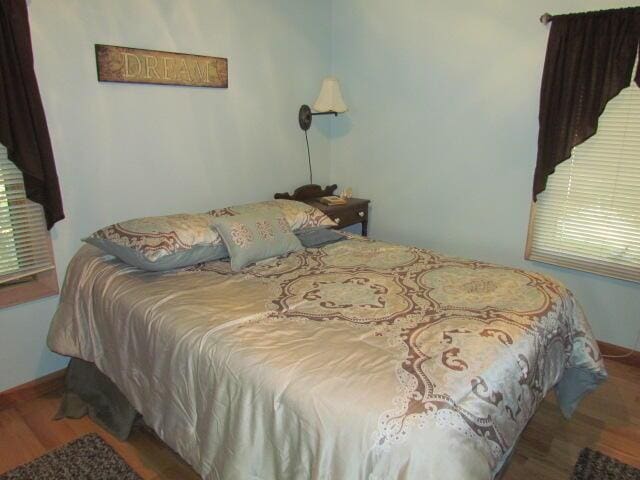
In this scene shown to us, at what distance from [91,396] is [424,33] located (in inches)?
115

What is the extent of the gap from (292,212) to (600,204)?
1779 mm

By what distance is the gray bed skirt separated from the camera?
2027 mm

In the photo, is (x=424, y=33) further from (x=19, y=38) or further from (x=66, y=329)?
(x=66, y=329)

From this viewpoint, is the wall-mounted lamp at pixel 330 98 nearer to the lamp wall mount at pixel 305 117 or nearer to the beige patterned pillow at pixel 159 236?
the lamp wall mount at pixel 305 117

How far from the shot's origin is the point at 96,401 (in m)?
2.17

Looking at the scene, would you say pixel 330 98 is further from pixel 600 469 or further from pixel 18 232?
pixel 600 469

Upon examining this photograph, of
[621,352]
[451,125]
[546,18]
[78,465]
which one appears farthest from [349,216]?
[78,465]

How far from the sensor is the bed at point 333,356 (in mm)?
1169

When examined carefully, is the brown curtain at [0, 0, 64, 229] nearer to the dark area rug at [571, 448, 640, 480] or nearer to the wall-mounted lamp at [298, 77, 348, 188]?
the wall-mounted lamp at [298, 77, 348, 188]

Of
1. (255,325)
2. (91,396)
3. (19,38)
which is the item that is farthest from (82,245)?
(255,325)

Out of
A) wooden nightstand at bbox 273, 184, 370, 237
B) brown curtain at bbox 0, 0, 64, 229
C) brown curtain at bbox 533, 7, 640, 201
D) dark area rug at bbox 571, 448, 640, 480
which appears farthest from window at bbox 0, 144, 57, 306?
brown curtain at bbox 533, 7, 640, 201

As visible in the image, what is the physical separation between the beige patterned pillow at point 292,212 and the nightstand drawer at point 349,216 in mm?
413

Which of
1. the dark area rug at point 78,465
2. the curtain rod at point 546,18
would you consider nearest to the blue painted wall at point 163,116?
the dark area rug at point 78,465

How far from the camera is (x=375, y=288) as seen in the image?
194 centimetres
